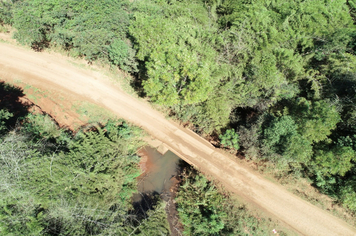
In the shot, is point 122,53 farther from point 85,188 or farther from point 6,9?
point 6,9

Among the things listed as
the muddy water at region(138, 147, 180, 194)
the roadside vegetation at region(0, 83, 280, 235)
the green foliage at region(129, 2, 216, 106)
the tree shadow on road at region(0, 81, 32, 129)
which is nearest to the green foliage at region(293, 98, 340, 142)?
the green foliage at region(129, 2, 216, 106)

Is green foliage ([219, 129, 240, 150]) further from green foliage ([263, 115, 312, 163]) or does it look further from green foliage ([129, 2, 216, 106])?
green foliage ([129, 2, 216, 106])

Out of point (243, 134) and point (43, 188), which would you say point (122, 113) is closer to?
point (43, 188)

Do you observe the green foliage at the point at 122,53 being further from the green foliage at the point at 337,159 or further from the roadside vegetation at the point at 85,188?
the green foliage at the point at 337,159

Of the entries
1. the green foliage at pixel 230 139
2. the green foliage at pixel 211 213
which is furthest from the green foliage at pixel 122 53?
the green foliage at pixel 211 213

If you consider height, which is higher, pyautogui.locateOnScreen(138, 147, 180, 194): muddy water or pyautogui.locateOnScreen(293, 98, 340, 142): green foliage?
pyautogui.locateOnScreen(293, 98, 340, 142): green foliage

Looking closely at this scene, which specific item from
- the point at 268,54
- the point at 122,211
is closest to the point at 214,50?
the point at 268,54
